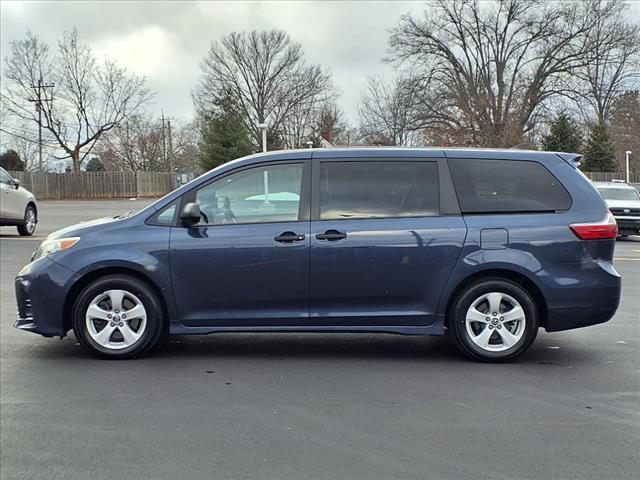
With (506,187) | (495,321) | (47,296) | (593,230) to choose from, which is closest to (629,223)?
(593,230)

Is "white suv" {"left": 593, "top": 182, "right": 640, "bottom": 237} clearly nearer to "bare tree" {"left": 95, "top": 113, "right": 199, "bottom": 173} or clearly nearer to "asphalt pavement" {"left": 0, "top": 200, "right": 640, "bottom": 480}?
"asphalt pavement" {"left": 0, "top": 200, "right": 640, "bottom": 480}

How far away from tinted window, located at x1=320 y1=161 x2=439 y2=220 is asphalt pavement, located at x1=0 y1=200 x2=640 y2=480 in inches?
50.7

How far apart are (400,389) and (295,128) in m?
55.4

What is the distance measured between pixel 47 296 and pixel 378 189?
2.90m

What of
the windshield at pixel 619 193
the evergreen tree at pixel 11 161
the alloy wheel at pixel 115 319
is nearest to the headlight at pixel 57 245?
the alloy wheel at pixel 115 319

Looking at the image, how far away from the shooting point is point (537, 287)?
5.26 m

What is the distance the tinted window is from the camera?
17.4 feet

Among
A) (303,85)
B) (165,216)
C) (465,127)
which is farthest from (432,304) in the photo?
(303,85)

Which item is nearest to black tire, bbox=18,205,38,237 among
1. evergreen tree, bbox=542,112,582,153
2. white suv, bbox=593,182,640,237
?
white suv, bbox=593,182,640,237

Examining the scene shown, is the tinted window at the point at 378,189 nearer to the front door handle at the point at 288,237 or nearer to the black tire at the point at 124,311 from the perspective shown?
the front door handle at the point at 288,237

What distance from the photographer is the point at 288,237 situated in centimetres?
518

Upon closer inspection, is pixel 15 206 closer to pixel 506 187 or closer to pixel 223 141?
pixel 506 187

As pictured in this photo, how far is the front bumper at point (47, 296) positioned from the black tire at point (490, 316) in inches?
128

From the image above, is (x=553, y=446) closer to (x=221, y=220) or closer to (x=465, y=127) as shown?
(x=221, y=220)
